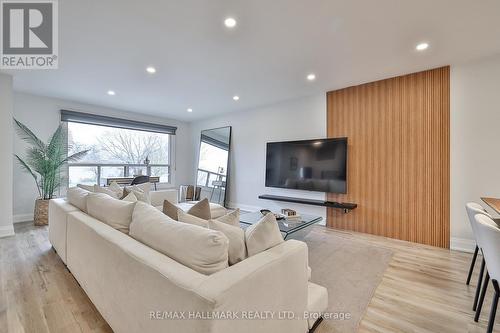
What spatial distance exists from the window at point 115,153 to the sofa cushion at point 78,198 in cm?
278

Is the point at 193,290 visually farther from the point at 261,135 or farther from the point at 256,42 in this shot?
the point at 261,135

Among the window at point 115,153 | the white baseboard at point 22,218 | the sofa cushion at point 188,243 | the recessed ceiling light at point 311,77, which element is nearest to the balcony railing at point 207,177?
A: the window at point 115,153

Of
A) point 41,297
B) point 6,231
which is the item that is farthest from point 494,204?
point 6,231

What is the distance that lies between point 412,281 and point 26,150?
646 centimetres

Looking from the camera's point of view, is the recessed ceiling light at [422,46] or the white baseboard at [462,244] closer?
the recessed ceiling light at [422,46]

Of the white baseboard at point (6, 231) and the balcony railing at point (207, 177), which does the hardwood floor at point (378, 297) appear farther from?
the balcony railing at point (207, 177)

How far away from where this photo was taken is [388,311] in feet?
5.76

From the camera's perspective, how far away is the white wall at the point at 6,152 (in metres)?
3.36

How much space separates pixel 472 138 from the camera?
294 centimetres

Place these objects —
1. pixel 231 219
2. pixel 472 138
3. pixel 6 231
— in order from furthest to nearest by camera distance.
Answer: pixel 6 231, pixel 472 138, pixel 231 219

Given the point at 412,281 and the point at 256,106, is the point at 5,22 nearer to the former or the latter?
the point at 256,106

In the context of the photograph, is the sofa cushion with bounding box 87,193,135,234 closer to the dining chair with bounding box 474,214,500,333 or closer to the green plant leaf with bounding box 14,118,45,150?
the dining chair with bounding box 474,214,500,333

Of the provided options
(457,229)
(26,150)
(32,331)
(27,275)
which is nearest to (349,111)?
(457,229)

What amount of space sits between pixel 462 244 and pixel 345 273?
190 cm
